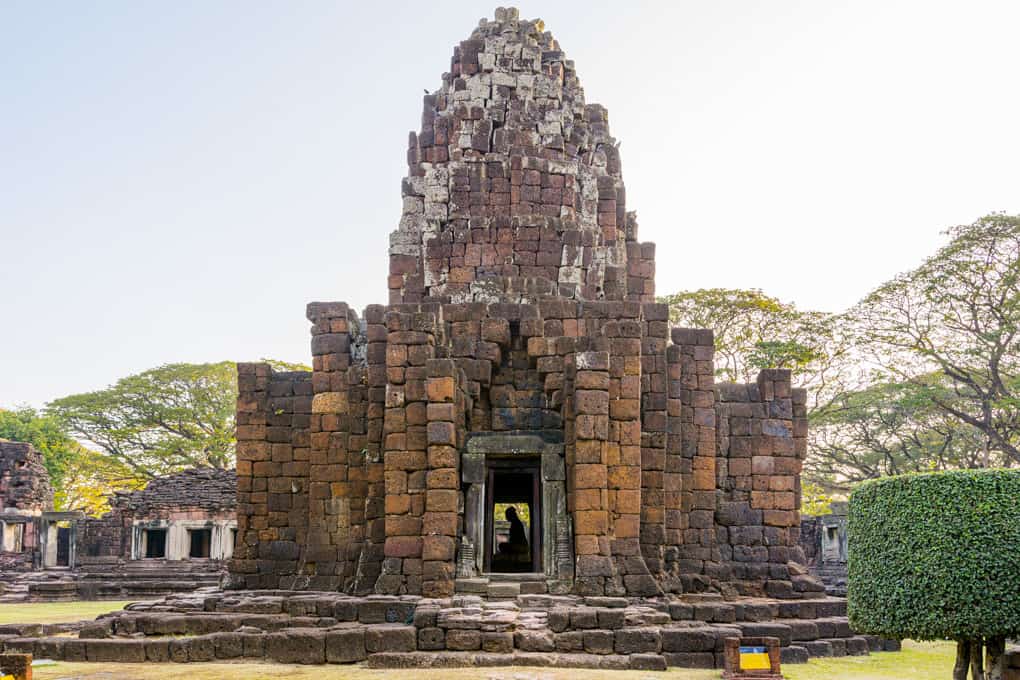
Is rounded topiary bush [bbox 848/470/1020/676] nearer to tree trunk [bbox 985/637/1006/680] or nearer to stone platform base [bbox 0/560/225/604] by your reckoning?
tree trunk [bbox 985/637/1006/680]

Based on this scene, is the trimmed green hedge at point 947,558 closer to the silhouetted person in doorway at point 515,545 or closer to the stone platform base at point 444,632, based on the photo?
the stone platform base at point 444,632

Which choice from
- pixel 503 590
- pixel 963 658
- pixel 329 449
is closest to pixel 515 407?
pixel 329 449

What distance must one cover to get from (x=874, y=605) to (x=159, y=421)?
34.5 metres

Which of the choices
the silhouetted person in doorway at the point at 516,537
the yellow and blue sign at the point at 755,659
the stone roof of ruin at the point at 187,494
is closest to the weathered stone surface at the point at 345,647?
the yellow and blue sign at the point at 755,659

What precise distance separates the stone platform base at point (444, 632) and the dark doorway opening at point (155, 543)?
49.5ft

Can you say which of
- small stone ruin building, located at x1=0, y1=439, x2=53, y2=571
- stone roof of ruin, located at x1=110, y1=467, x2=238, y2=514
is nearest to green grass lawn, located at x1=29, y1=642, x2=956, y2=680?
stone roof of ruin, located at x1=110, y1=467, x2=238, y2=514

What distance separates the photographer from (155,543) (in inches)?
1156

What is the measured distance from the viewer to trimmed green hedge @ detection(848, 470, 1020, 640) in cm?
866

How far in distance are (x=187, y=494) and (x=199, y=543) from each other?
1.43 m

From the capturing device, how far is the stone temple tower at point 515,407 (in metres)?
14.5

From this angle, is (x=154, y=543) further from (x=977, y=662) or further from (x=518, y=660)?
(x=977, y=662)

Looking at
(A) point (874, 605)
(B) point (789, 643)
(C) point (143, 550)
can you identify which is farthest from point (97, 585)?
(A) point (874, 605)

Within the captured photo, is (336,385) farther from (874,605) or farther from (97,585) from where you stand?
(97,585)

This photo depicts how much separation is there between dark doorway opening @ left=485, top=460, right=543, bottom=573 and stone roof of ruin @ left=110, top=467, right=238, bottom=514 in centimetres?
966
